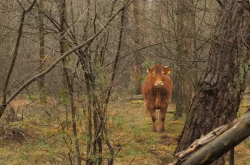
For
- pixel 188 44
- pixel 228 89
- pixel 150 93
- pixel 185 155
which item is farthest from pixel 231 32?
pixel 150 93

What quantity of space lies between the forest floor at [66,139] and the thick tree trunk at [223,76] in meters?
0.81

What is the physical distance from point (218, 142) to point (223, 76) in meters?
3.30

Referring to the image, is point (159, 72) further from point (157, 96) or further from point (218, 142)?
point (218, 142)

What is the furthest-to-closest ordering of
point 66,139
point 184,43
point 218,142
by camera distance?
point 184,43
point 66,139
point 218,142

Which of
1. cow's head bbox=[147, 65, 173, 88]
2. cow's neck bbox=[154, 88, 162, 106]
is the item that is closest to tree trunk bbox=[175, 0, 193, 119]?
cow's head bbox=[147, 65, 173, 88]

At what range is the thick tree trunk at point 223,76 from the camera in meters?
4.56

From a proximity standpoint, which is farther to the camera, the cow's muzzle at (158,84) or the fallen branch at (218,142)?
the cow's muzzle at (158,84)

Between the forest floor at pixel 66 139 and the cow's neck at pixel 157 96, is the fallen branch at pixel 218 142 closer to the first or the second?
the forest floor at pixel 66 139

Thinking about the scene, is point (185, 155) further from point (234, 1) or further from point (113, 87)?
point (234, 1)

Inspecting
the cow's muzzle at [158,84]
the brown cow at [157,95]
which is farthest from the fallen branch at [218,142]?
the brown cow at [157,95]

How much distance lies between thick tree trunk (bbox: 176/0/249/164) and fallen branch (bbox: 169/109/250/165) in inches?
124

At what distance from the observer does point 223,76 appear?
180 inches

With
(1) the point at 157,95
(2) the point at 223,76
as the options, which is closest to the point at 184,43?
(1) the point at 157,95

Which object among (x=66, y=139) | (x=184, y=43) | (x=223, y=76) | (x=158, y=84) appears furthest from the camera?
(x=184, y=43)
